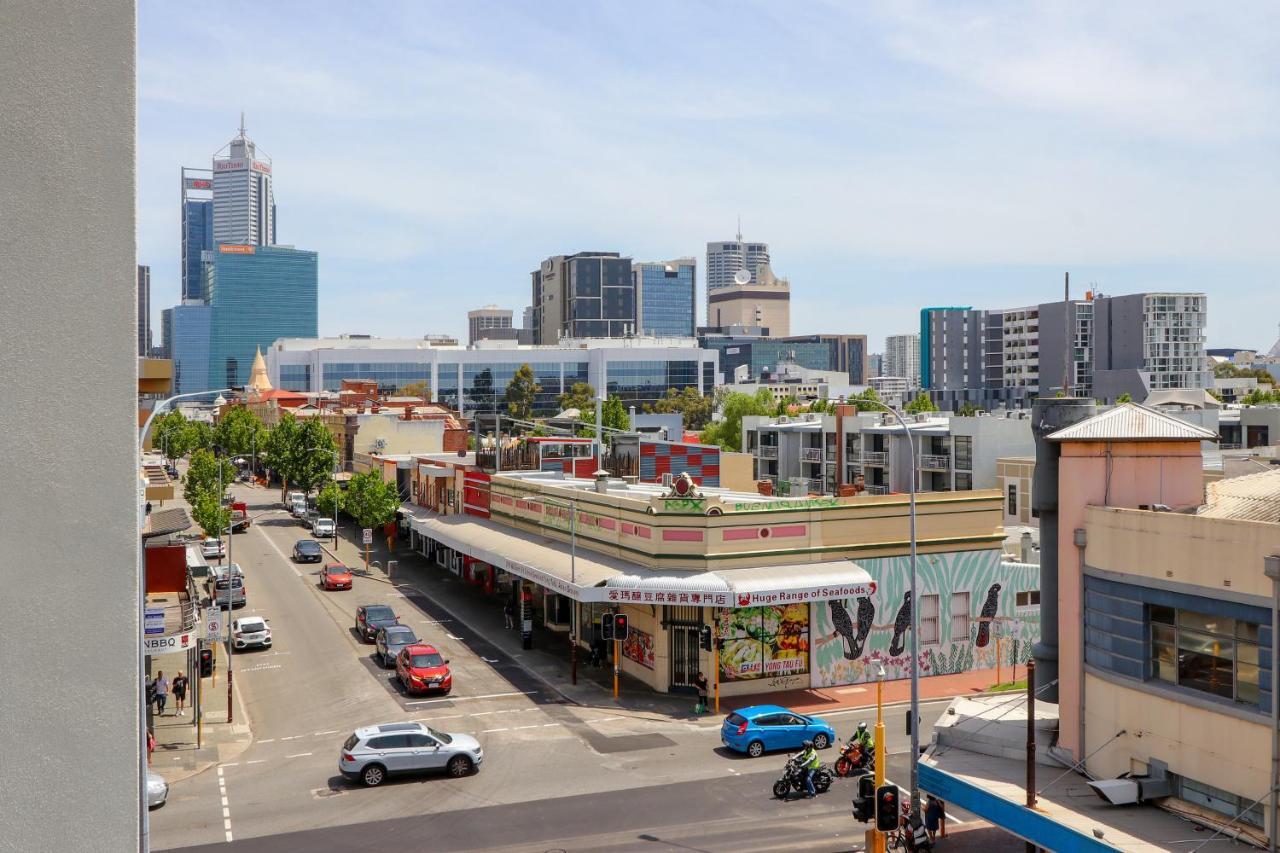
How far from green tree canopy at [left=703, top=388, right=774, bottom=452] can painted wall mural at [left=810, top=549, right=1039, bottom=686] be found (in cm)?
7122

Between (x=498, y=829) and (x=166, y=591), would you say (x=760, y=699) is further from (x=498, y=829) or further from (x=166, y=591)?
(x=166, y=591)

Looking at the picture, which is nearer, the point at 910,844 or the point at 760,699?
the point at 910,844

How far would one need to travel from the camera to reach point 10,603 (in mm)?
5641

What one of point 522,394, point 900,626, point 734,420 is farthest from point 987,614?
point 522,394

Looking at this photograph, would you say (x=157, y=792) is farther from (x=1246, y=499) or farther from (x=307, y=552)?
(x=307, y=552)

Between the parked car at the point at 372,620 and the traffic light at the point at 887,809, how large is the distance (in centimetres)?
2988

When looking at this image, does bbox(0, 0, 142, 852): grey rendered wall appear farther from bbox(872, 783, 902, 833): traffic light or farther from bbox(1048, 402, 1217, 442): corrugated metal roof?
bbox(1048, 402, 1217, 442): corrugated metal roof

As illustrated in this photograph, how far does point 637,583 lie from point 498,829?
1292cm

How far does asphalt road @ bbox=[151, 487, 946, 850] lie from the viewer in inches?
974

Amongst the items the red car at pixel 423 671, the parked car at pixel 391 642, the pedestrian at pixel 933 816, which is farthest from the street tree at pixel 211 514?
the pedestrian at pixel 933 816

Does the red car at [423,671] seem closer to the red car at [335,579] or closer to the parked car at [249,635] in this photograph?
the parked car at [249,635]

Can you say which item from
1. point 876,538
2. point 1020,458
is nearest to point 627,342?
point 1020,458

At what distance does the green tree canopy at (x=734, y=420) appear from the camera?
121 metres

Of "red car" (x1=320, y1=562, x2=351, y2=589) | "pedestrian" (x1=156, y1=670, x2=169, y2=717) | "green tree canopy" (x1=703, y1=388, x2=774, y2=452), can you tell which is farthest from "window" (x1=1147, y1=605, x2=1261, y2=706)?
"green tree canopy" (x1=703, y1=388, x2=774, y2=452)
